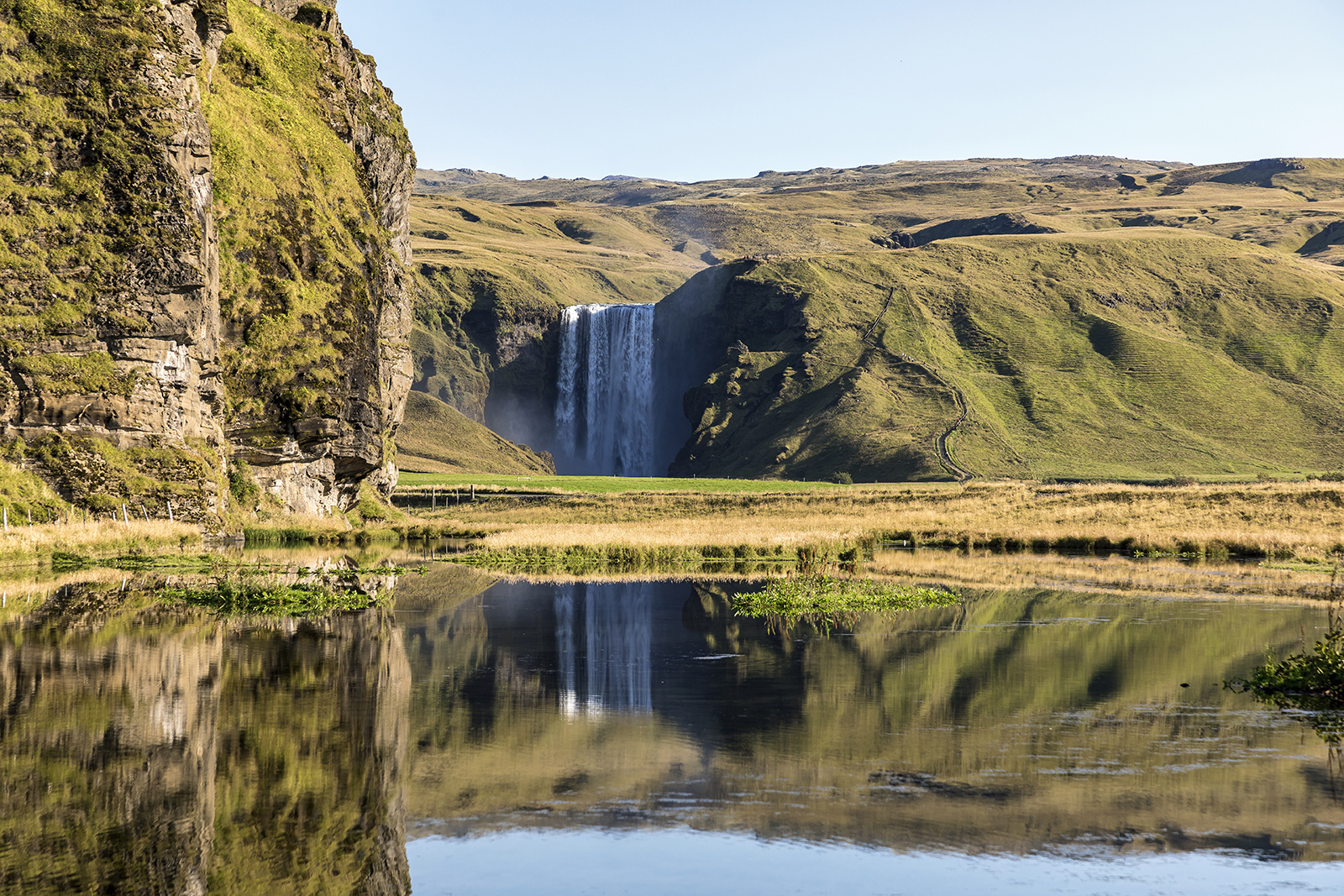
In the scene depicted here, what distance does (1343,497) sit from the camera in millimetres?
60094

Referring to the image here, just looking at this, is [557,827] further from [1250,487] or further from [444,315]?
[444,315]

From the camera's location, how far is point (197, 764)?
12734 mm

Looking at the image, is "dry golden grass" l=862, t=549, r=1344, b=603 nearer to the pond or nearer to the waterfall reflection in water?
the waterfall reflection in water

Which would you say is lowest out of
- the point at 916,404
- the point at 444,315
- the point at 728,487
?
the point at 728,487

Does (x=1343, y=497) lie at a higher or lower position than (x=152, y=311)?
lower

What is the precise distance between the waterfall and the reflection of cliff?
3.04 m

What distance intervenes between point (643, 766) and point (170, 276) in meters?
43.7

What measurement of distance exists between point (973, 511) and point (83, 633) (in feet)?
187

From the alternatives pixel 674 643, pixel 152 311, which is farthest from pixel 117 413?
pixel 674 643

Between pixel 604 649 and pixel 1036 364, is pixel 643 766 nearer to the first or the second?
pixel 604 649

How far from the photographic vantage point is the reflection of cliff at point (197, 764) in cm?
956

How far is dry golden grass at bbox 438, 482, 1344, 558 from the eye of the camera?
52.8 m

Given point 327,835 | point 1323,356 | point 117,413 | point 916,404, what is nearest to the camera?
point 327,835

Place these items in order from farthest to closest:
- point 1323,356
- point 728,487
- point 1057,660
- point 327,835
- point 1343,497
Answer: point 1323,356
point 728,487
point 1343,497
point 1057,660
point 327,835
